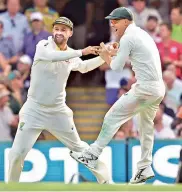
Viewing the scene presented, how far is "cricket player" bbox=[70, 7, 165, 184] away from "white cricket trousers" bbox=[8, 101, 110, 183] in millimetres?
675

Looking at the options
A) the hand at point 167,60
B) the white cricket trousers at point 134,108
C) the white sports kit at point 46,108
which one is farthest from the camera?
the hand at point 167,60

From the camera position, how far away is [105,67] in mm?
19641

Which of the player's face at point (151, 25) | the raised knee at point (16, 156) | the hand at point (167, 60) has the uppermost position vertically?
the player's face at point (151, 25)

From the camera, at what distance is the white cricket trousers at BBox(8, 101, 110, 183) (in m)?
14.8

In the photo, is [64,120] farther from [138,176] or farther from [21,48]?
[21,48]

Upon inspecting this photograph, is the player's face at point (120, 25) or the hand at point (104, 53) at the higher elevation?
the player's face at point (120, 25)

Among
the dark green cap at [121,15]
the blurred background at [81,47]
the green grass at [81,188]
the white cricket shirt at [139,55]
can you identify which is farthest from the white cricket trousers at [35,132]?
the blurred background at [81,47]

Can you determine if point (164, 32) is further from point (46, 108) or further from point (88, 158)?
point (88, 158)

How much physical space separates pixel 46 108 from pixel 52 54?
810 mm

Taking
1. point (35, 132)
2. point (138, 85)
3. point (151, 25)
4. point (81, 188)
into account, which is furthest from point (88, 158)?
point (151, 25)

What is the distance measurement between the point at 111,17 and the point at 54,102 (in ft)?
4.62

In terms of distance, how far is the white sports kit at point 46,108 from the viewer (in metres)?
14.6

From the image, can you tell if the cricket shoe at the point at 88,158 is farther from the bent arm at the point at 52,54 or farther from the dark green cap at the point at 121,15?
the dark green cap at the point at 121,15

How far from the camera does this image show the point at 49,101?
14727mm
